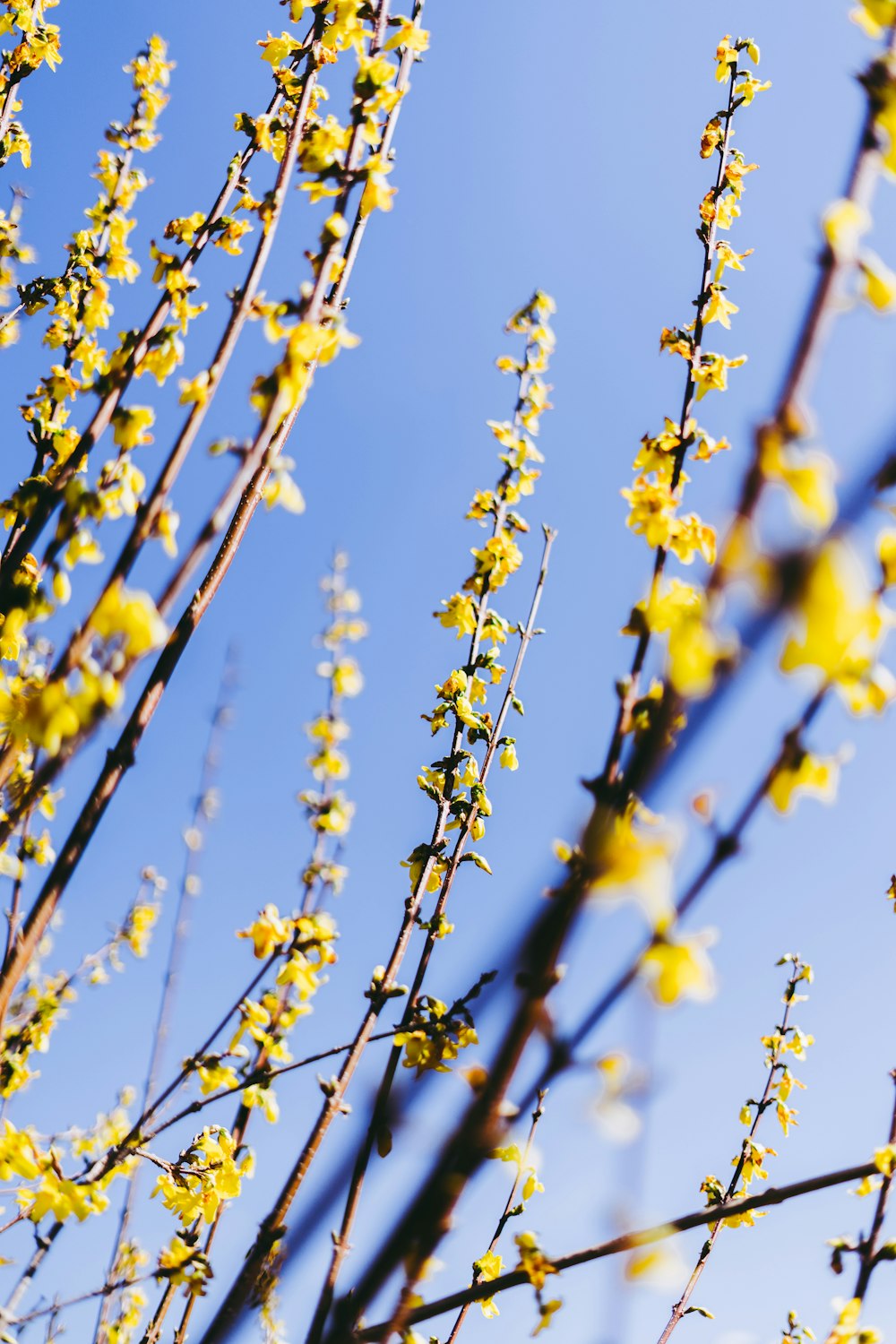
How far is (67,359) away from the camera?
3.39m

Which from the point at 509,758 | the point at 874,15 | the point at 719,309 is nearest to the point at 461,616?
the point at 509,758

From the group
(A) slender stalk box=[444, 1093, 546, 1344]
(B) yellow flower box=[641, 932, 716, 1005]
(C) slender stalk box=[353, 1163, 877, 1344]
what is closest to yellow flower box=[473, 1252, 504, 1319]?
(A) slender stalk box=[444, 1093, 546, 1344]

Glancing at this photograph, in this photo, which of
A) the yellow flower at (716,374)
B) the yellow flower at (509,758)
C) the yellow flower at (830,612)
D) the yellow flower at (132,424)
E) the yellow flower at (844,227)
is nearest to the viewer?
the yellow flower at (830,612)

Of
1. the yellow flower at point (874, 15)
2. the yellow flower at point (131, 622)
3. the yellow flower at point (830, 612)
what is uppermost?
the yellow flower at point (874, 15)

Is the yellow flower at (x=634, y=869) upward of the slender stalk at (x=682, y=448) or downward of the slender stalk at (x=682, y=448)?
downward

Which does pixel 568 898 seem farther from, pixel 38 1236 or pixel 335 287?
pixel 38 1236

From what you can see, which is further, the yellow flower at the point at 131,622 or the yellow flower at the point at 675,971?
the yellow flower at the point at 131,622

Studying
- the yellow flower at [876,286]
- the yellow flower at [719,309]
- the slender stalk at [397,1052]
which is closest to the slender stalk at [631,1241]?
the slender stalk at [397,1052]

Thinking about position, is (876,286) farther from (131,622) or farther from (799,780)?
(131,622)

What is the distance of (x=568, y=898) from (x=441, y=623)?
273 cm

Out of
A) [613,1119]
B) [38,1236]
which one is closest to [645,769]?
[613,1119]

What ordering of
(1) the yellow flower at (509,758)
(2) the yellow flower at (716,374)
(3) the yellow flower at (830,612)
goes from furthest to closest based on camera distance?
(1) the yellow flower at (509,758) < (2) the yellow flower at (716,374) < (3) the yellow flower at (830,612)

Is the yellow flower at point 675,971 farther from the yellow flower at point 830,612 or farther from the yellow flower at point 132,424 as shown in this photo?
the yellow flower at point 132,424

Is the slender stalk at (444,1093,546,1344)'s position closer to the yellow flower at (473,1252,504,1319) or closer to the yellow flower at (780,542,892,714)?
the yellow flower at (473,1252,504,1319)
